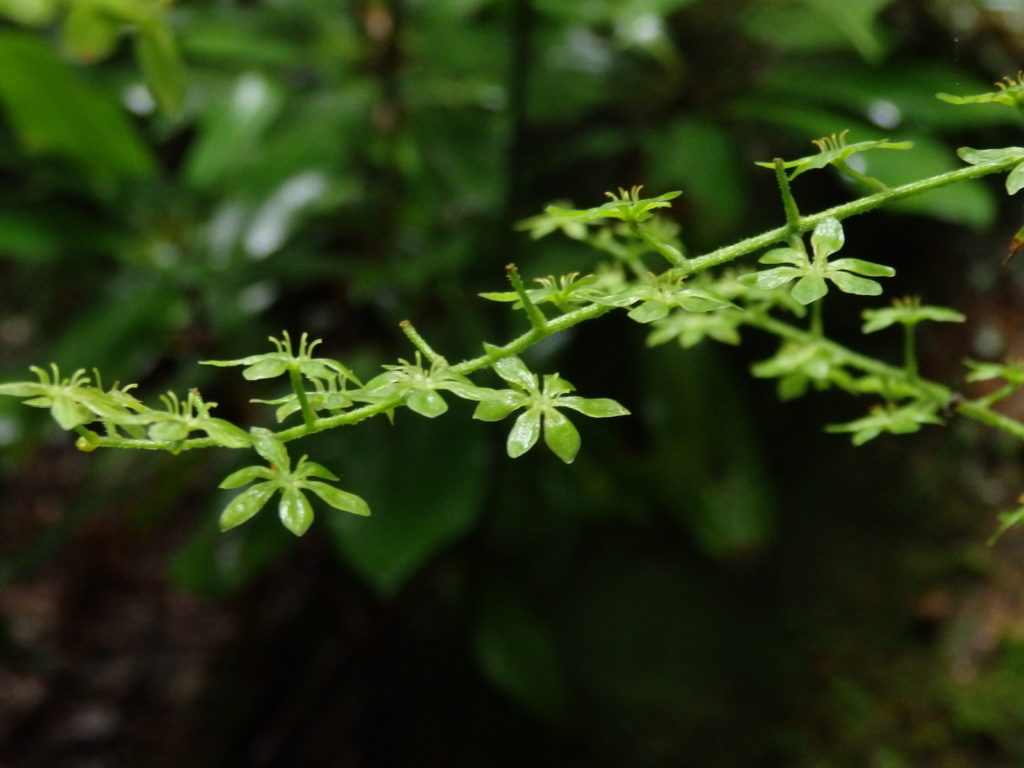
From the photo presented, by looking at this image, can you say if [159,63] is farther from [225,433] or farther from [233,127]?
[233,127]

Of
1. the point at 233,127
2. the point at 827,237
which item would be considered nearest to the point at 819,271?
the point at 827,237

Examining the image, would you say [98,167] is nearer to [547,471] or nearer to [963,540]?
[547,471]

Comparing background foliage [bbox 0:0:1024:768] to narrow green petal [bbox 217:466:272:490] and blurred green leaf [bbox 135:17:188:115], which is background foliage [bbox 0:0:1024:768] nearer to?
blurred green leaf [bbox 135:17:188:115]

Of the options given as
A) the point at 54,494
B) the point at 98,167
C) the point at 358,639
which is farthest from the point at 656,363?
the point at 54,494

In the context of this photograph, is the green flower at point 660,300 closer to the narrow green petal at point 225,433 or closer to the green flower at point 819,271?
the green flower at point 819,271

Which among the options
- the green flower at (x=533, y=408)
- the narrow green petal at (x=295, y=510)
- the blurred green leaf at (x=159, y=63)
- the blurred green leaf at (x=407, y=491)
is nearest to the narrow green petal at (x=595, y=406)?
the green flower at (x=533, y=408)
